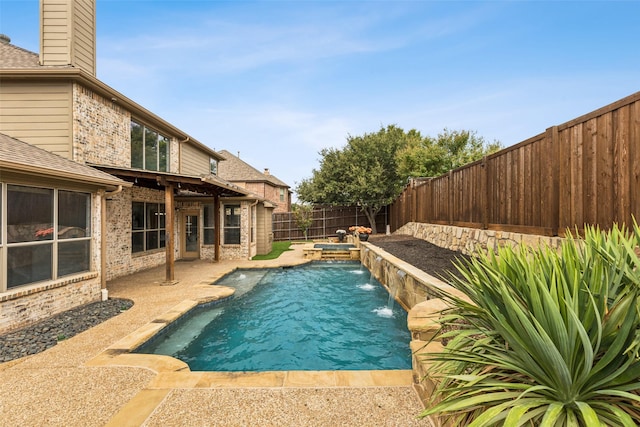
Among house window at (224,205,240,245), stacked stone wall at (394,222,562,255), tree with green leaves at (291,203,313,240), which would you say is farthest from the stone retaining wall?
tree with green leaves at (291,203,313,240)

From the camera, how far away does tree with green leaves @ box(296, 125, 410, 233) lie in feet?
66.9

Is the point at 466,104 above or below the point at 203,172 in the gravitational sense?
above

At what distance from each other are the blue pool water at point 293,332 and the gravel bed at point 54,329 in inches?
58.8

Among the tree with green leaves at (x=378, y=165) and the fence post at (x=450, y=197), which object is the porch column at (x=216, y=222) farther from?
the tree with green leaves at (x=378, y=165)

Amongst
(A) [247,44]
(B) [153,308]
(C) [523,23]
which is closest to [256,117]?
(A) [247,44]

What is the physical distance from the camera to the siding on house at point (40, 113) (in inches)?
273

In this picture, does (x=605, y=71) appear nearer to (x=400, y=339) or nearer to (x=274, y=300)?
(x=400, y=339)

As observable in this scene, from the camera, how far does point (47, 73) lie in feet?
21.7

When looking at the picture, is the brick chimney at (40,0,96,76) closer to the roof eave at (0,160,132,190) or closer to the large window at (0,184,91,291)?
the roof eave at (0,160,132,190)

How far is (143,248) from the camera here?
973cm

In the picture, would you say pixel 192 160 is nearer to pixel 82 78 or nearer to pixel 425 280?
pixel 82 78

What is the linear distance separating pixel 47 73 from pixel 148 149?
135 inches

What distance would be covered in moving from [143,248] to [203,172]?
552 cm

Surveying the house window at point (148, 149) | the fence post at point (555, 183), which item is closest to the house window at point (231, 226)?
the house window at point (148, 149)
